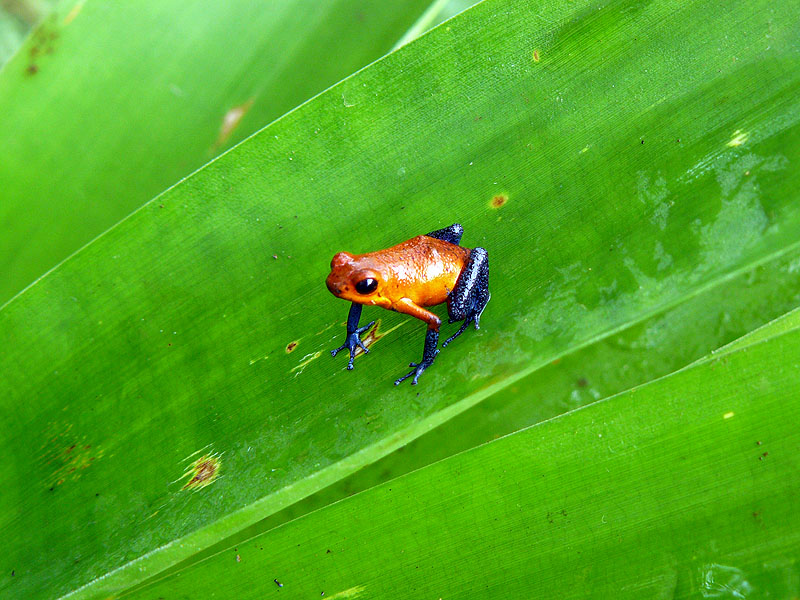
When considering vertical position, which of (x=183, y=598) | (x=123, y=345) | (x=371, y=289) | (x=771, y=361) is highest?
(x=123, y=345)

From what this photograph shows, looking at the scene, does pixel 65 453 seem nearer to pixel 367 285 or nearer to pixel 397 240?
pixel 367 285

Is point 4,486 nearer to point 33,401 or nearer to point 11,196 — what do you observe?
point 33,401

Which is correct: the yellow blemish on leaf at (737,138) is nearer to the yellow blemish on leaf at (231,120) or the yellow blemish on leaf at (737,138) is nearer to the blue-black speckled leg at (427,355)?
the blue-black speckled leg at (427,355)

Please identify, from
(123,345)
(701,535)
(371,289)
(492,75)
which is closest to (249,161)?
(371,289)

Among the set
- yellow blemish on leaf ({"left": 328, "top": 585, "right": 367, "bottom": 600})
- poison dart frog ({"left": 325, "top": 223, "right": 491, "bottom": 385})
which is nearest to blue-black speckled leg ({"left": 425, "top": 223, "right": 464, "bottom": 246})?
poison dart frog ({"left": 325, "top": 223, "right": 491, "bottom": 385})

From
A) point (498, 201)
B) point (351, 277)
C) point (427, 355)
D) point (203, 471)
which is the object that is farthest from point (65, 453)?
point (498, 201)

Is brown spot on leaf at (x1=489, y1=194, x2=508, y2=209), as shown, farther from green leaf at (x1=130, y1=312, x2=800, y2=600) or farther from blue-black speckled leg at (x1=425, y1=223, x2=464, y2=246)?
green leaf at (x1=130, y1=312, x2=800, y2=600)
